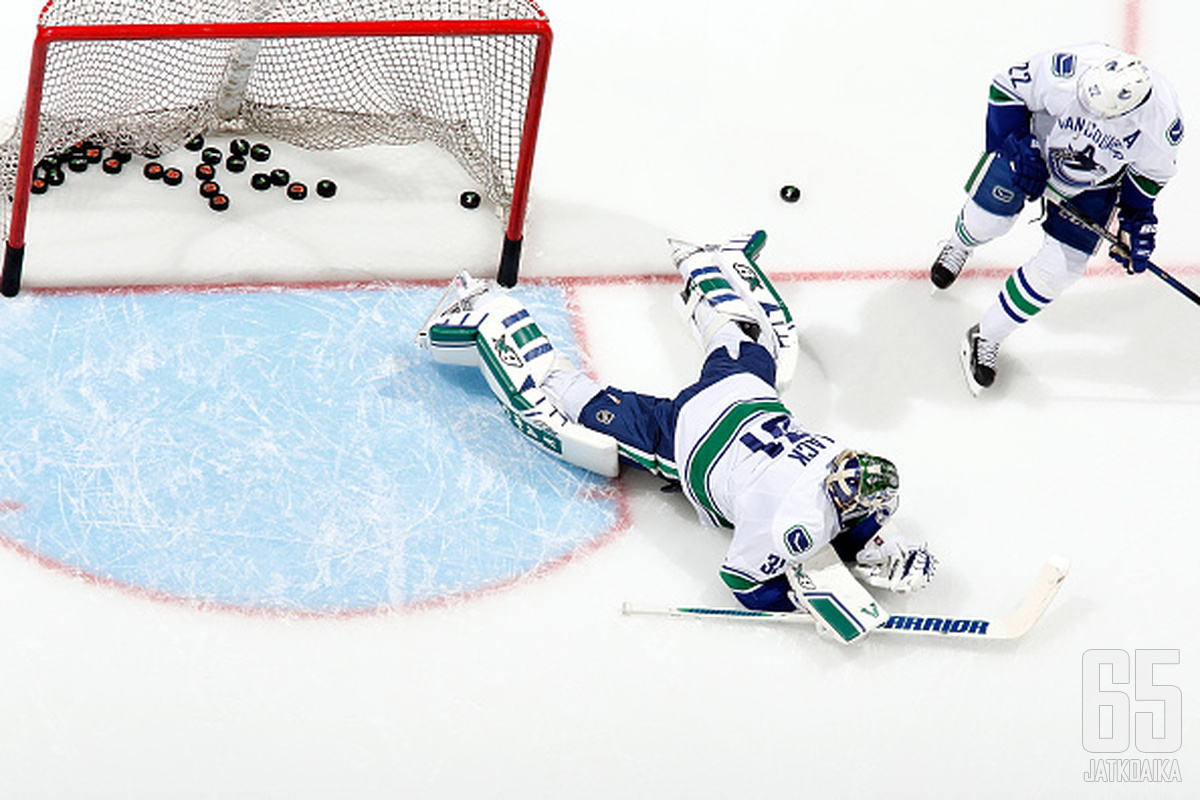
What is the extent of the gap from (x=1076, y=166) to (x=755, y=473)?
3.70ft

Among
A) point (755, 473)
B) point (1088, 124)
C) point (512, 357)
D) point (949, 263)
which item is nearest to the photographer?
point (755, 473)

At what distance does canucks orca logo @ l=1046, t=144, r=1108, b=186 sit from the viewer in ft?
15.2

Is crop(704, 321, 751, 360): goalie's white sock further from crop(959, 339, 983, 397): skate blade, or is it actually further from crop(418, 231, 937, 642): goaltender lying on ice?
crop(959, 339, 983, 397): skate blade

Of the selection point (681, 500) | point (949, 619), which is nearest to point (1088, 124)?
point (949, 619)

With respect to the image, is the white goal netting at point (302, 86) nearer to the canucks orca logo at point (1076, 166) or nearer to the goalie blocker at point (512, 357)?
the goalie blocker at point (512, 357)

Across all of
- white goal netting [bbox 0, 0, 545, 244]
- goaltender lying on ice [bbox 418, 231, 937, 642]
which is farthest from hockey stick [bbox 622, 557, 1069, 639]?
white goal netting [bbox 0, 0, 545, 244]

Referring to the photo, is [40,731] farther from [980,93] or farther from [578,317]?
[980,93]

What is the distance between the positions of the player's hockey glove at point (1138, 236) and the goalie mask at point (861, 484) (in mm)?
978

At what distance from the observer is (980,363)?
5.07 meters

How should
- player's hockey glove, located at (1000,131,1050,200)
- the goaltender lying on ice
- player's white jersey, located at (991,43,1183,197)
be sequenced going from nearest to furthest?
1. the goaltender lying on ice
2. player's white jersey, located at (991,43,1183,197)
3. player's hockey glove, located at (1000,131,1050,200)

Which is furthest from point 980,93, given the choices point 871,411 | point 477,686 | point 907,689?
point 477,686

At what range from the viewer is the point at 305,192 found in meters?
5.45

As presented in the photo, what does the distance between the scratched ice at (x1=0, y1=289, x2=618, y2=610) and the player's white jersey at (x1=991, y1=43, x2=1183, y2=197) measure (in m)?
1.36

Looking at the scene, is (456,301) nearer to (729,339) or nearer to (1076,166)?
(729,339)
